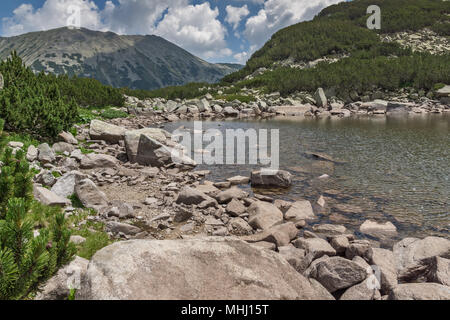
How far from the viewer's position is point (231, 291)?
2.96m

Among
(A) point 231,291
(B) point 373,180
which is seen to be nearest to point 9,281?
(A) point 231,291

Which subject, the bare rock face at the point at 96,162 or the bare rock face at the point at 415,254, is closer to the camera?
the bare rock face at the point at 415,254

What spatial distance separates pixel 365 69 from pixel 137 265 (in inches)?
2793

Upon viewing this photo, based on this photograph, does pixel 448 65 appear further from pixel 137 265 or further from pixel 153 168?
pixel 137 265

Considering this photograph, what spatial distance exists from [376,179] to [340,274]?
27.8 ft

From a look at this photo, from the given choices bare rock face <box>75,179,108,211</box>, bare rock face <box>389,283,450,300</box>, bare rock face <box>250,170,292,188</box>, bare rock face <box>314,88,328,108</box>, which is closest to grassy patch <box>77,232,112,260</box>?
bare rock face <box>75,179,108,211</box>

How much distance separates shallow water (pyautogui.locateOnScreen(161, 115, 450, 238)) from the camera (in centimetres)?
820

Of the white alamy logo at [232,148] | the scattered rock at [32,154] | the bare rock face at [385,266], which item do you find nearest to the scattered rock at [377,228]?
the bare rock face at [385,266]

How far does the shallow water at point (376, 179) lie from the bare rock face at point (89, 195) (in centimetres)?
542

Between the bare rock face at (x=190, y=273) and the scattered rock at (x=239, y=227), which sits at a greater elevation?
the bare rock face at (x=190, y=273)

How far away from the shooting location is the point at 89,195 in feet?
25.1

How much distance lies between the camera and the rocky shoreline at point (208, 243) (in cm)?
306

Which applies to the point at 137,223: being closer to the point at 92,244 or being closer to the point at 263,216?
the point at 92,244

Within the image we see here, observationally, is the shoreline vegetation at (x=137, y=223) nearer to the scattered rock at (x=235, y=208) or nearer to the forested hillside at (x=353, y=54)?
the scattered rock at (x=235, y=208)
